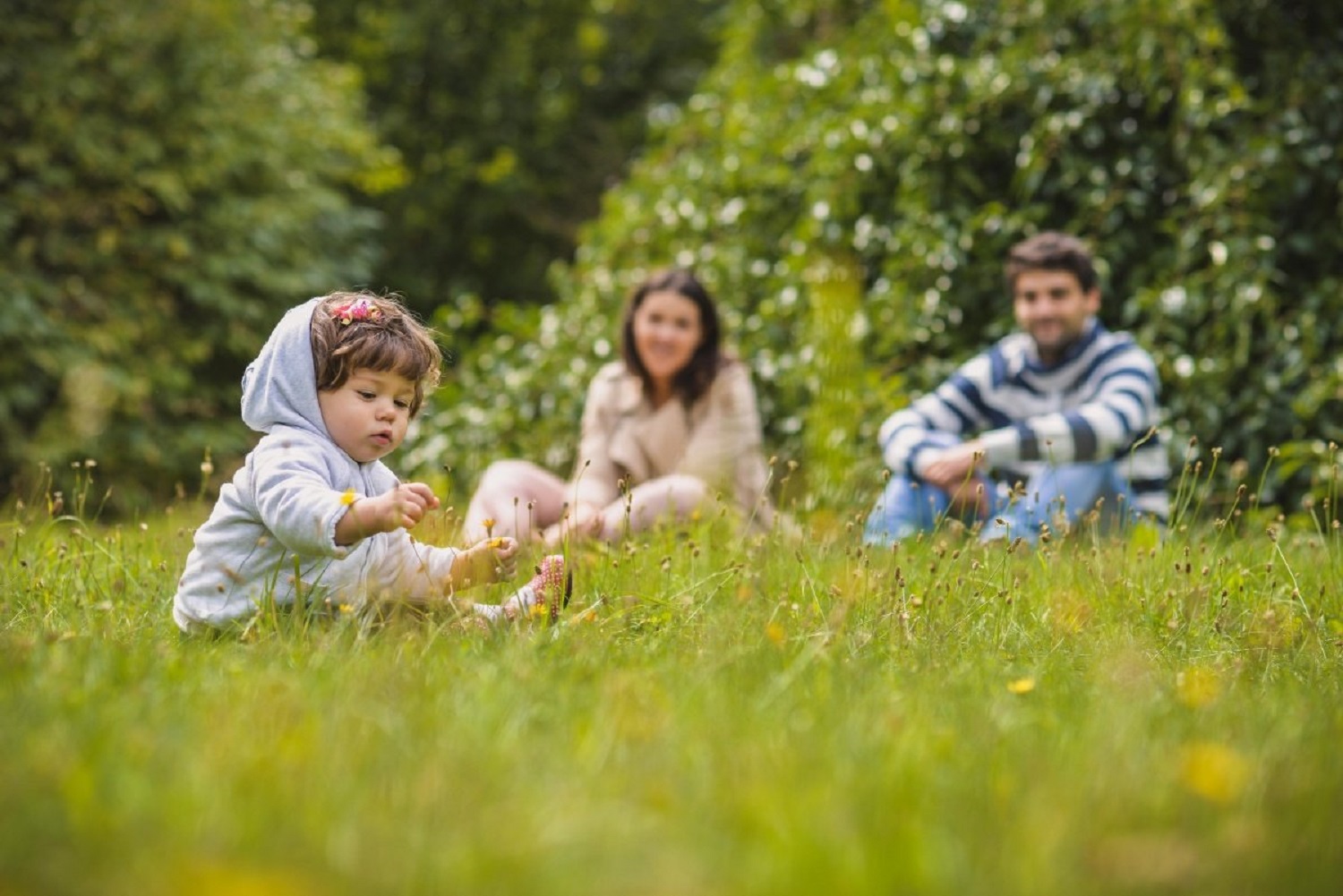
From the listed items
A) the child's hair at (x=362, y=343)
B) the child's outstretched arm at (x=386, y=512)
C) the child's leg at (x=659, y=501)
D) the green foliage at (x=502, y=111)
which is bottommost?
the child's leg at (x=659, y=501)

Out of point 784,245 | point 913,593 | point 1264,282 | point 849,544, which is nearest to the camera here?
point 913,593

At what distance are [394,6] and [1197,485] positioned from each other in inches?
396

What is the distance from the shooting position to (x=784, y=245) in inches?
227

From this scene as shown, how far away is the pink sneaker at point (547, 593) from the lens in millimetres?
2340

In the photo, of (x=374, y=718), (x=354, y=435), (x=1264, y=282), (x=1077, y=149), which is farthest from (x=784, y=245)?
(x=374, y=718)

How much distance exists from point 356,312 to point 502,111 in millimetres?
11028

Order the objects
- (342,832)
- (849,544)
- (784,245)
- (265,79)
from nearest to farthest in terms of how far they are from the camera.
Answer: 1. (342,832)
2. (849,544)
3. (784,245)
4. (265,79)

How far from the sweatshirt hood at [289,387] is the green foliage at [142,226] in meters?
3.93

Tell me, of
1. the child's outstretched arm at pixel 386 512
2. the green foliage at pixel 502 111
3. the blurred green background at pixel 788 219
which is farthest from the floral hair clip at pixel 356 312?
the green foliage at pixel 502 111

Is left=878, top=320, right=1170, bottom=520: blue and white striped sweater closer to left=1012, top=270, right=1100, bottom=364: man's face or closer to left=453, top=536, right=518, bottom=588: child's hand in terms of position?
left=1012, top=270, right=1100, bottom=364: man's face

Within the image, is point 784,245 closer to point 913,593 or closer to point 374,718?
point 913,593

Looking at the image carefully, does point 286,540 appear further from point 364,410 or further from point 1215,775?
point 1215,775

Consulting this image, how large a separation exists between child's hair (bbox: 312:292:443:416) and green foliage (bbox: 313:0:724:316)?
33.1 feet

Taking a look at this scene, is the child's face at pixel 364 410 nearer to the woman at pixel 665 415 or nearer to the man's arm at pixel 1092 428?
the woman at pixel 665 415
